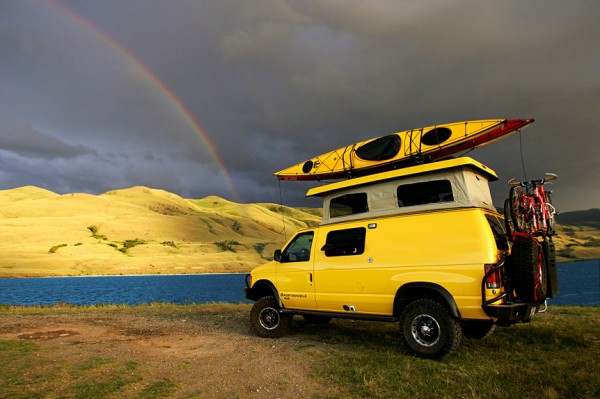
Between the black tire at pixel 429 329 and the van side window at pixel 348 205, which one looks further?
the van side window at pixel 348 205

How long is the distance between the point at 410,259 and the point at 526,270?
195cm

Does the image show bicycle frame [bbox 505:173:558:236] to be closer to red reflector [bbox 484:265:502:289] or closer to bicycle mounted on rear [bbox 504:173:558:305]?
bicycle mounted on rear [bbox 504:173:558:305]

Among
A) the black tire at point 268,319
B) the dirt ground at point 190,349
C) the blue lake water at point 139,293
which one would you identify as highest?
the black tire at point 268,319

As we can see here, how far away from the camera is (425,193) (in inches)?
300

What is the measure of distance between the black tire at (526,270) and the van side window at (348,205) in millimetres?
3036

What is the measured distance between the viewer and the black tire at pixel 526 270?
6531mm

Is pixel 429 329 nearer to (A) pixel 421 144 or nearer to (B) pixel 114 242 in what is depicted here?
(A) pixel 421 144

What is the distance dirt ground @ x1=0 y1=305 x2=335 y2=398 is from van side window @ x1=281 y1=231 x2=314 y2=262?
78.0 inches

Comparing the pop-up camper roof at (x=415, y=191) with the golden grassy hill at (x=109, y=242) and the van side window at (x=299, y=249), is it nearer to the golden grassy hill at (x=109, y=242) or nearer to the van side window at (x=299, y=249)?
the van side window at (x=299, y=249)

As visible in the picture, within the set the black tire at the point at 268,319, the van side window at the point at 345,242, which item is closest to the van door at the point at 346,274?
the van side window at the point at 345,242

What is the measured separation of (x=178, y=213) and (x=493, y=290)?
7150 inches

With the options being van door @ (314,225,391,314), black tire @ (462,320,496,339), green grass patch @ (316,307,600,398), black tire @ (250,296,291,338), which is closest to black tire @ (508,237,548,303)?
→ green grass patch @ (316,307,600,398)


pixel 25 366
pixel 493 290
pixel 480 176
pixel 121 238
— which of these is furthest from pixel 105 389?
pixel 121 238

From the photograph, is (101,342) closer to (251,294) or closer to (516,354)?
(251,294)
